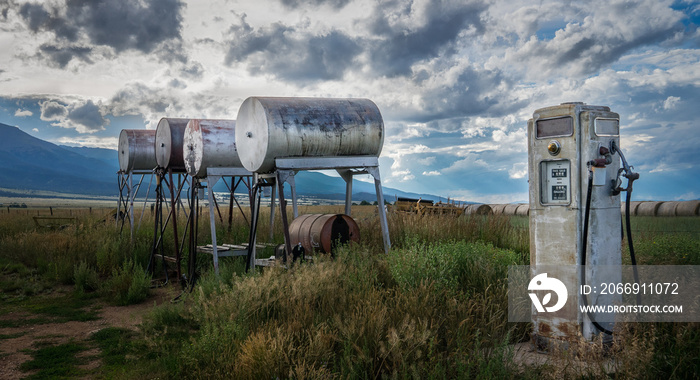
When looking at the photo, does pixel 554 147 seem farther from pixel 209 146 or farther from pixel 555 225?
pixel 209 146

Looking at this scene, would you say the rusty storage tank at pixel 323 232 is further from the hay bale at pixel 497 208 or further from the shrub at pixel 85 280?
the hay bale at pixel 497 208

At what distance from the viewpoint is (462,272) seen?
768cm

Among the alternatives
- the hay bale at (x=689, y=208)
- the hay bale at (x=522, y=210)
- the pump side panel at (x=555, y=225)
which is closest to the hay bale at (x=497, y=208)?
the hay bale at (x=522, y=210)

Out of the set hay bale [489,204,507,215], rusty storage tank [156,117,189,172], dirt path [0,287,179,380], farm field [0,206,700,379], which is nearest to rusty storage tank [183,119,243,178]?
rusty storage tank [156,117,189,172]

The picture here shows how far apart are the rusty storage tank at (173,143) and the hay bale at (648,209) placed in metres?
22.0

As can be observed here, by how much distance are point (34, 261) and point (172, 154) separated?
523cm

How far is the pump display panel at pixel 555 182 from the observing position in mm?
5668

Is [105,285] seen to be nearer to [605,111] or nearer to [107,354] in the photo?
[107,354]

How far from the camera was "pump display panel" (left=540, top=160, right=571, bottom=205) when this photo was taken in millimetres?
5668

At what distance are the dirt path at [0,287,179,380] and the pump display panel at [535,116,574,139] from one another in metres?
6.22

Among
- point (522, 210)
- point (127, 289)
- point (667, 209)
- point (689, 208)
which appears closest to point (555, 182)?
point (127, 289)

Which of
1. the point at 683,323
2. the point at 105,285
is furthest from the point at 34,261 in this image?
the point at 683,323

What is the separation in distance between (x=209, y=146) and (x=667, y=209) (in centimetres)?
2208

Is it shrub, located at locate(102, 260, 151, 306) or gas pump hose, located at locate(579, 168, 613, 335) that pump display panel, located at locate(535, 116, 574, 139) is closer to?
gas pump hose, located at locate(579, 168, 613, 335)
